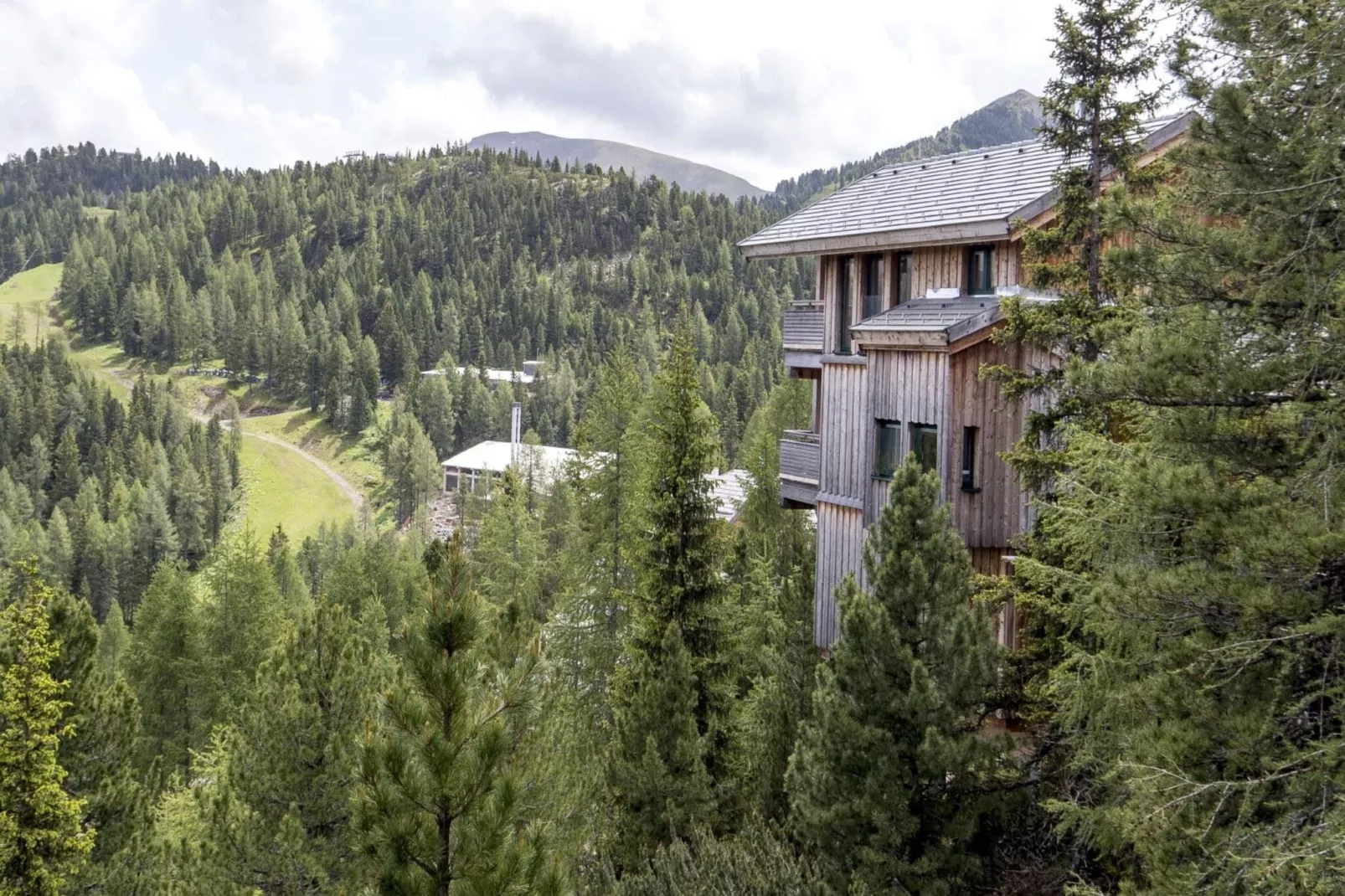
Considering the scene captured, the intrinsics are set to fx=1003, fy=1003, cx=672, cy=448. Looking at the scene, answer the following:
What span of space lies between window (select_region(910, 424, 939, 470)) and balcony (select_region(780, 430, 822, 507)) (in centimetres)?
291

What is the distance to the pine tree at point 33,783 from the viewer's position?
15.7 metres

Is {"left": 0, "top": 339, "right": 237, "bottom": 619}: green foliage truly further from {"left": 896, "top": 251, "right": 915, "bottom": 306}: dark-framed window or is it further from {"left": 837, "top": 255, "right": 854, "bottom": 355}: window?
{"left": 896, "top": 251, "right": 915, "bottom": 306}: dark-framed window

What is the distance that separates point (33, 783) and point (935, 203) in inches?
708

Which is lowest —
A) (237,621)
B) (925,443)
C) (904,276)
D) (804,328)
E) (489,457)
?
(237,621)

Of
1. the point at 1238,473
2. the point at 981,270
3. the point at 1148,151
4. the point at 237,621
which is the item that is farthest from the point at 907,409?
the point at 237,621

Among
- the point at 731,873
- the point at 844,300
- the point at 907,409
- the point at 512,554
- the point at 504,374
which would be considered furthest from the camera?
the point at 504,374

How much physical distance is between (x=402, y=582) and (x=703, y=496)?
32789 mm

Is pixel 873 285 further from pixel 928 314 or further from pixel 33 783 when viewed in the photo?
pixel 33 783

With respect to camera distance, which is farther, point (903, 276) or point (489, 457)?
point (489, 457)

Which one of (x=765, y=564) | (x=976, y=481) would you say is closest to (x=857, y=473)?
(x=976, y=481)

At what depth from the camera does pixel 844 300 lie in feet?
67.2

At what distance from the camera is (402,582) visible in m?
50.0

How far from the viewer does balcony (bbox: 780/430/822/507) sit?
20.3 meters

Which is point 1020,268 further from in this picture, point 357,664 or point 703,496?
point 357,664
